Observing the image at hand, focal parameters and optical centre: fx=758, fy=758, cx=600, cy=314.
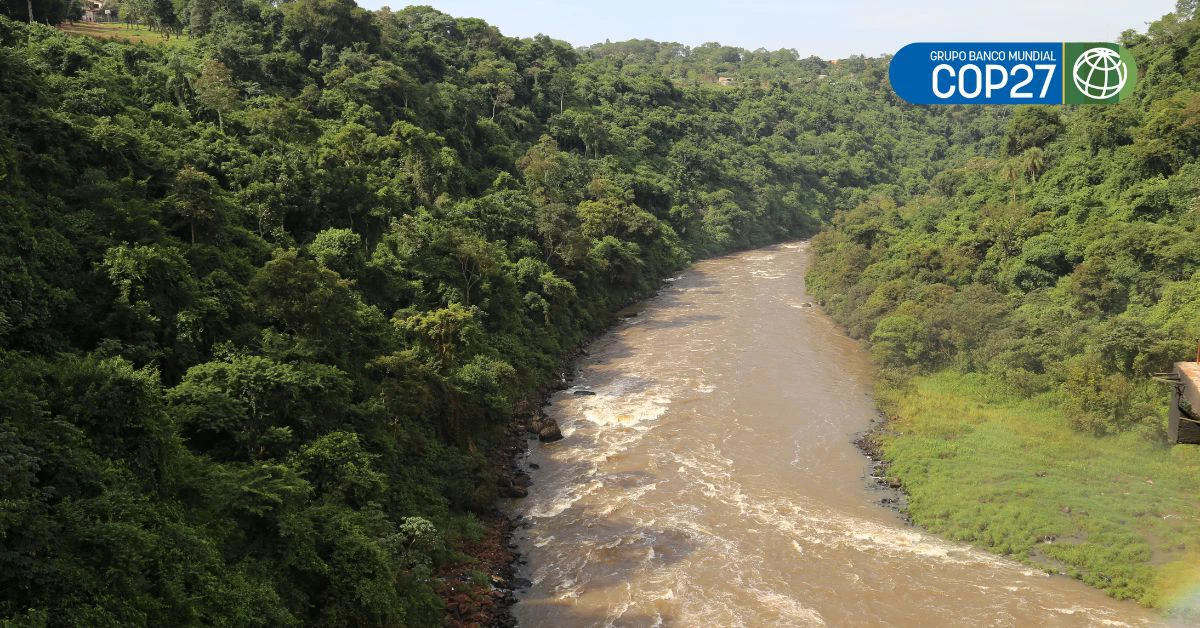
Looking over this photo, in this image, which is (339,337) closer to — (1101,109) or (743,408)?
(743,408)

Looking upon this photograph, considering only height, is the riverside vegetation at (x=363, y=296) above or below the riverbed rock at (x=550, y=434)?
above

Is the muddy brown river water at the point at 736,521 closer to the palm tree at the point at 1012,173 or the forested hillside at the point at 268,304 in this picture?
the forested hillside at the point at 268,304

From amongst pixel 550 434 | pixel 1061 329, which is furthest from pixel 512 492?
pixel 1061 329

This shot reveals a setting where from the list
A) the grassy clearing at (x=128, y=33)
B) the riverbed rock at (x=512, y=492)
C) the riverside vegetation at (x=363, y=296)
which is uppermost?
the grassy clearing at (x=128, y=33)

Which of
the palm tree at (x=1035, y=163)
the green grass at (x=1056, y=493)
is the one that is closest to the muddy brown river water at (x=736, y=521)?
the green grass at (x=1056, y=493)

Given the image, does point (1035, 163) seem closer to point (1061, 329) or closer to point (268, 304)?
point (1061, 329)

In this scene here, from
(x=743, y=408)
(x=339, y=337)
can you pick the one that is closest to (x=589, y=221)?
(x=743, y=408)
